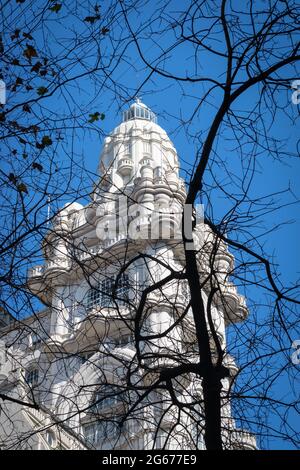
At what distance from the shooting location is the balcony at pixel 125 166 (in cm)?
6756

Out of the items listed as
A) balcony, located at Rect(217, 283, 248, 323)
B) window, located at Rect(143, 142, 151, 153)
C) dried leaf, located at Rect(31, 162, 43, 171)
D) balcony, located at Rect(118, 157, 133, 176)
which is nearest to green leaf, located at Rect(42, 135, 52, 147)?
dried leaf, located at Rect(31, 162, 43, 171)

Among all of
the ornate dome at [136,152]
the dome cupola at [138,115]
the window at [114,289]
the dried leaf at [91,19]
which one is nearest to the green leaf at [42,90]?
the dried leaf at [91,19]

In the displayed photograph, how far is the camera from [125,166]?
221 feet

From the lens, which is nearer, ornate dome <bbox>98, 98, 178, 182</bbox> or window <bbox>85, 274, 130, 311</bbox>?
window <bbox>85, 274, 130, 311</bbox>

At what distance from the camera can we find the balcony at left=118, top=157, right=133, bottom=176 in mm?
67562

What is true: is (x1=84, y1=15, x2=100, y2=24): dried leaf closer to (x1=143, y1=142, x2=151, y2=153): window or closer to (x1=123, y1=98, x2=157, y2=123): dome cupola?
(x1=143, y1=142, x2=151, y2=153): window

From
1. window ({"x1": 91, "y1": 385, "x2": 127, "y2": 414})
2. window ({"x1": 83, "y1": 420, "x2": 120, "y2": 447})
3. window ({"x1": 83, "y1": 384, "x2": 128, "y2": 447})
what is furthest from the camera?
window ({"x1": 83, "y1": 420, "x2": 120, "y2": 447})

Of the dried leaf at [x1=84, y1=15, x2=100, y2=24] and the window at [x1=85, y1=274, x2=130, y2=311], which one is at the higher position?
the dried leaf at [x1=84, y1=15, x2=100, y2=24]

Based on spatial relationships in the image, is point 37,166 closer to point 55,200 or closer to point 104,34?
point 55,200

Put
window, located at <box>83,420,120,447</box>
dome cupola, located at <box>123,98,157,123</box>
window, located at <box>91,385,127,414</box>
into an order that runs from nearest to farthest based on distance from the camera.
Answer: window, located at <box>91,385,127,414</box>, window, located at <box>83,420,120,447</box>, dome cupola, located at <box>123,98,157,123</box>

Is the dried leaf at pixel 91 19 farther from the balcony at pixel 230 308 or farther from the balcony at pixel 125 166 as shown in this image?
the balcony at pixel 125 166

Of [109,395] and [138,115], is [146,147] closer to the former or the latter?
[138,115]
